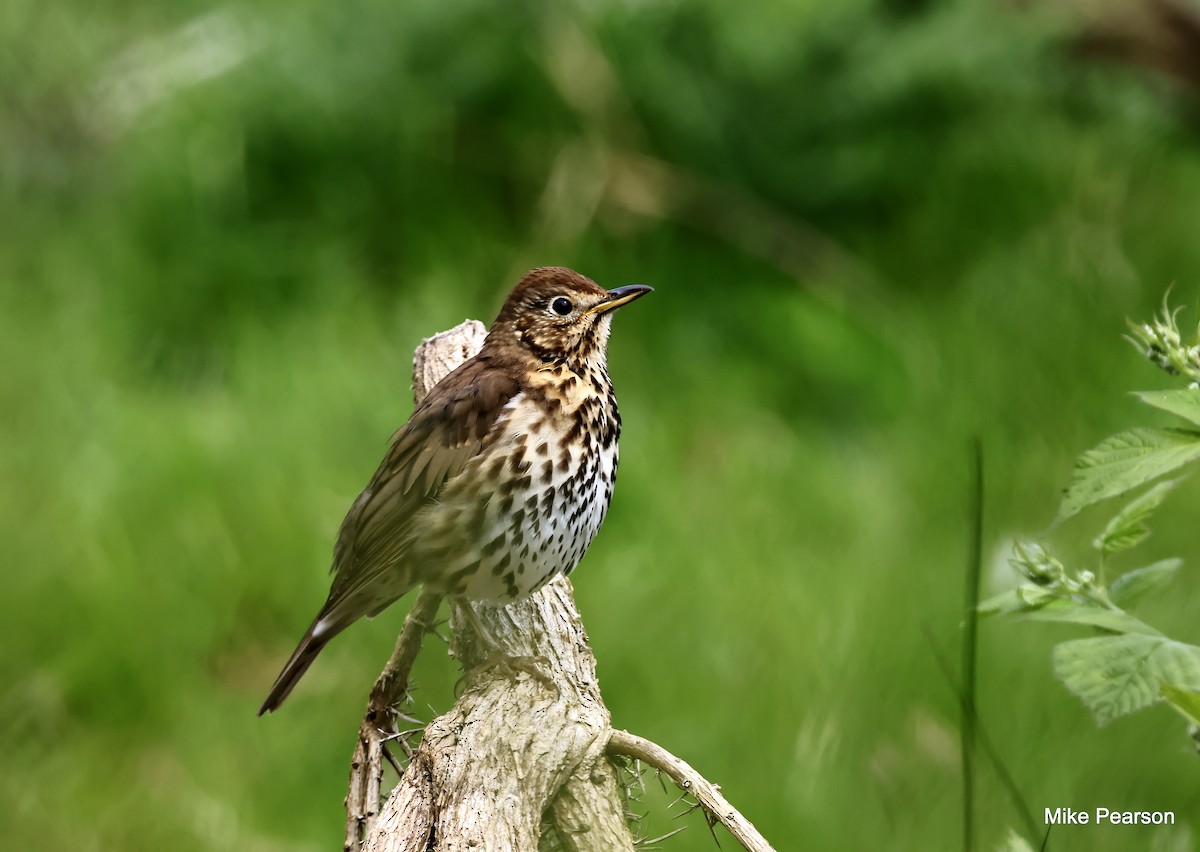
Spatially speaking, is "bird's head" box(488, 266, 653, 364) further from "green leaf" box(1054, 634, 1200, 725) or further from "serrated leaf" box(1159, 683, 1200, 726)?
"serrated leaf" box(1159, 683, 1200, 726)

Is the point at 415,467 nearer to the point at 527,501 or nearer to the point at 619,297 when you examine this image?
the point at 527,501

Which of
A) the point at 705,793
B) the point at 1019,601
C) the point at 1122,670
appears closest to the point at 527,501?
the point at 705,793

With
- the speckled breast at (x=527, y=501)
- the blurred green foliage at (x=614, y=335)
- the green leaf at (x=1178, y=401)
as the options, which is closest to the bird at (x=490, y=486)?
the speckled breast at (x=527, y=501)

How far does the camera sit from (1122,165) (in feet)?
15.1

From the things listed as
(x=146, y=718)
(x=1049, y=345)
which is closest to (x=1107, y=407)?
(x=1049, y=345)

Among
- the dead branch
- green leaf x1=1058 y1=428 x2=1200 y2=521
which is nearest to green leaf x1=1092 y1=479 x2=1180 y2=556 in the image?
green leaf x1=1058 y1=428 x2=1200 y2=521

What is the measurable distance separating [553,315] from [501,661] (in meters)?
0.71

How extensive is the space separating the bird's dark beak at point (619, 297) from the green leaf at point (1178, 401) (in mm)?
1008

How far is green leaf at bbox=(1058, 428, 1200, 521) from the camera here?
149 centimetres

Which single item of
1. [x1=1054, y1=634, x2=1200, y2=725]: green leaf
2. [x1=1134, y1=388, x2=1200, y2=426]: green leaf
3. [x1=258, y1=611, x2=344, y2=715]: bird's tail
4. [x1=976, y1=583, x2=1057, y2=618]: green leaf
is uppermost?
[x1=258, y1=611, x2=344, y2=715]: bird's tail

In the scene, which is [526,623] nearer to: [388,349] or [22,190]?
[388,349]

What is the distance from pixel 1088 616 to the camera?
4.94 feet

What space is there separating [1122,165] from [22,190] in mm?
3324

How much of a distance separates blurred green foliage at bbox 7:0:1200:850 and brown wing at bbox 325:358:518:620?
771mm
